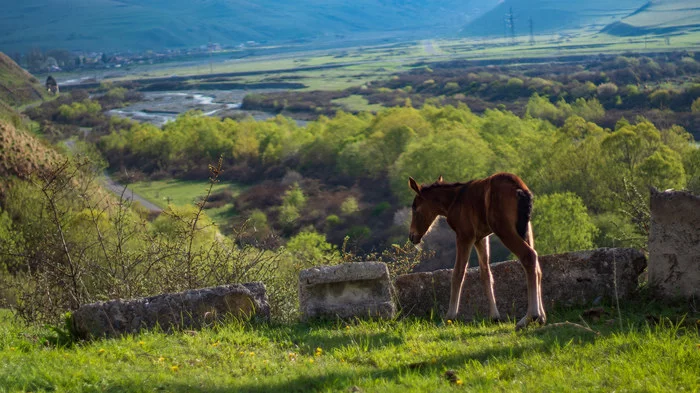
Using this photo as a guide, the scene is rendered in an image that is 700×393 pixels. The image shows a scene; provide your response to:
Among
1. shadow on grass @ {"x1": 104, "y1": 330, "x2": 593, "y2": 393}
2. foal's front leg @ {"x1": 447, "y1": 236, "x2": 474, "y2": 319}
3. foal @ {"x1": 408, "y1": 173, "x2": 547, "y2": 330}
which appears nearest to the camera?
shadow on grass @ {"x1": 104, "y1": 330, "x2": 593, "y2": 393}

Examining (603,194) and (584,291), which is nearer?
(584,291)

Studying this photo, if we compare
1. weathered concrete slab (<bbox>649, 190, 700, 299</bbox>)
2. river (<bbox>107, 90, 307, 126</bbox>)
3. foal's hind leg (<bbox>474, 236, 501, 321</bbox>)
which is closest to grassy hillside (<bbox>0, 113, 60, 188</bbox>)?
foal's hind leg (<bbox>474, 236, 501, 321</bbox>)

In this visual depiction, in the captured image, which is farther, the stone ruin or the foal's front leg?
the foal's front leg

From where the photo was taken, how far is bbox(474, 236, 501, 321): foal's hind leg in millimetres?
9922

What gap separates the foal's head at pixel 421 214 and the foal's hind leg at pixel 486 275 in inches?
29.4

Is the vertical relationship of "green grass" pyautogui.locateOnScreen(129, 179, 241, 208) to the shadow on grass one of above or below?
below

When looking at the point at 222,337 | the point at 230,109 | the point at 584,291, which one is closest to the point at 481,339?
the point at 584,291

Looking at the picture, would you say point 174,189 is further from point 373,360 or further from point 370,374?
point 370,374

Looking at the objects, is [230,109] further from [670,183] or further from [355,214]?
[670,183]

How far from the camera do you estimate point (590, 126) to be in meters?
63.7

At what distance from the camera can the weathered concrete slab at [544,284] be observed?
33.5 ft

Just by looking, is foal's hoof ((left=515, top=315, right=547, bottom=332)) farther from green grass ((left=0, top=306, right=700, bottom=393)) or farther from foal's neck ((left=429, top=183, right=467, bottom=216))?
foal's neck ((left=429, top=183, right=467, bottom=216))

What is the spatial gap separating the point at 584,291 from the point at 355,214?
59.6 m

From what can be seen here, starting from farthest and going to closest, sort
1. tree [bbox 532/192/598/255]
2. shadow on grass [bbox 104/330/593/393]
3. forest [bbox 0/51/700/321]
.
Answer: tree [bbox 532/192/598/255] < forest [bbox 0/51/700/321] < shadow on grass [bbox 104/330/593/393]
